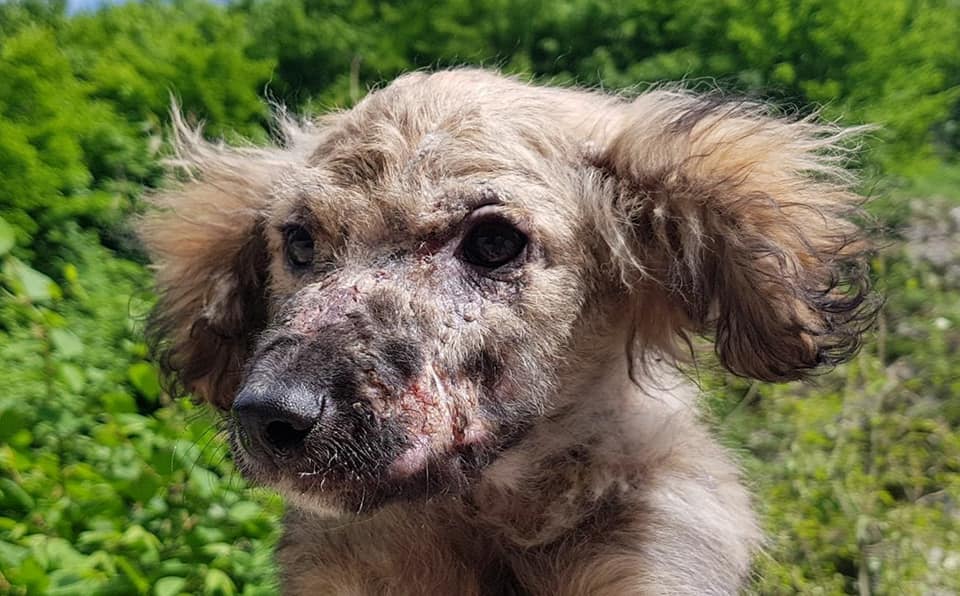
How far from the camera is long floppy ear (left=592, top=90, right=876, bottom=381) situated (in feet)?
6.75

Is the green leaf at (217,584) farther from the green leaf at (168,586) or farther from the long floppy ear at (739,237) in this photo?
the long floppy ear at (739,237)

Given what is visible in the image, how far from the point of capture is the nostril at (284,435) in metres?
1.66

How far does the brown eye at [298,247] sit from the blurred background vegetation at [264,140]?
70 cm

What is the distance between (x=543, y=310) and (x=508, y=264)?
12cm

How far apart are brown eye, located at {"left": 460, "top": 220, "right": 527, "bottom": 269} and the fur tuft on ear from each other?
760 millimetres

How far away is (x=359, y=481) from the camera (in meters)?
1.73

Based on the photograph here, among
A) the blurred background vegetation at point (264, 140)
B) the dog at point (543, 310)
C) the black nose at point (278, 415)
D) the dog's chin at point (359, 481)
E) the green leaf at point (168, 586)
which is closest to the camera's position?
the black nose at point (278, 415)

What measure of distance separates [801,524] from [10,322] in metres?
3.10

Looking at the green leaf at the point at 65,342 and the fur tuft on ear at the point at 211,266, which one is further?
the green leaf at the point at 65,342

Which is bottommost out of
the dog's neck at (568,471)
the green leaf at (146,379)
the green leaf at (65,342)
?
the dog's neck at (568,471)

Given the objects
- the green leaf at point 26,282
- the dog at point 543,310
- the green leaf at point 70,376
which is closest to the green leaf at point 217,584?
the dog at point 543,310


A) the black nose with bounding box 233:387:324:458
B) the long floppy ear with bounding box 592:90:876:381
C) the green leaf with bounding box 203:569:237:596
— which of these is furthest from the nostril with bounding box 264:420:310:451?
the green leaf with bounding box 203:569:237:596

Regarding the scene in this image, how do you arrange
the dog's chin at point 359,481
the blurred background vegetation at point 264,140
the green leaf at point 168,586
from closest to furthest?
the dog's chin at point 359,481 → the green leaf at point 168,586 → the blurred background vegetation at point 264,140

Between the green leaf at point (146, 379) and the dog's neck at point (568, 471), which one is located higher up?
the green leaf at point (146, 379)
